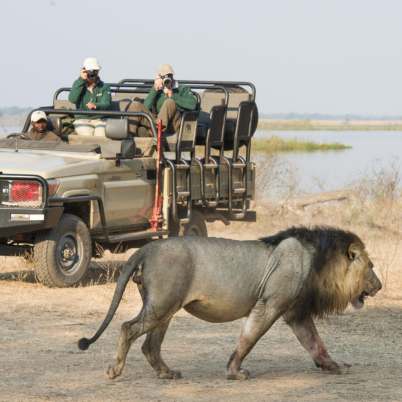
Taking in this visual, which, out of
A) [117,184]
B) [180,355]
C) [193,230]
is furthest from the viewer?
[193,230]

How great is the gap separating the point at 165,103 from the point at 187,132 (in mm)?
416

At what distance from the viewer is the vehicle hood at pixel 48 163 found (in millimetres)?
13023

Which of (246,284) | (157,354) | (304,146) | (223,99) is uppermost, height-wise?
(223,99)

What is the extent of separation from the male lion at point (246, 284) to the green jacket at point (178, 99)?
6.35 m

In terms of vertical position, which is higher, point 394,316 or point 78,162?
point 78,162

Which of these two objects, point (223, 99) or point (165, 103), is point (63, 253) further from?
point (223, 99)

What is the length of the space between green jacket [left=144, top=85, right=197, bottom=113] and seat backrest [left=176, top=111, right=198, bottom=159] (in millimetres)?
395

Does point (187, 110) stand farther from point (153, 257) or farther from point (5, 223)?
point (153, 257)

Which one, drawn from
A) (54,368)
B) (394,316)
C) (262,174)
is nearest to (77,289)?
(394,316)

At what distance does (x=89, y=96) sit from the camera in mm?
15086

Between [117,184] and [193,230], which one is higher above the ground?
[117,184]

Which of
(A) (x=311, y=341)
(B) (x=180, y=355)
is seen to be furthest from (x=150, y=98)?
(A) (x=311, y=341)

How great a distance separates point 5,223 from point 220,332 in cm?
303

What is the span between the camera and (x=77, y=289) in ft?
43.3
